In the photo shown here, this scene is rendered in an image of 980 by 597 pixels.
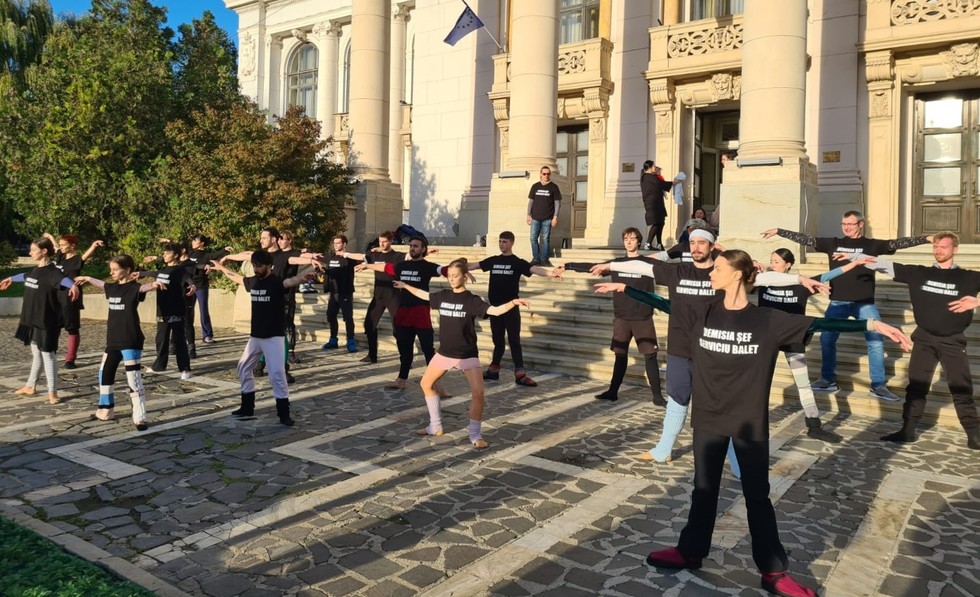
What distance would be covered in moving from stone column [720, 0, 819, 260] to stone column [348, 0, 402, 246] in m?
10.4

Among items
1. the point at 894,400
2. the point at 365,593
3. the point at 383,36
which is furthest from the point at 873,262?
the point at 383,36

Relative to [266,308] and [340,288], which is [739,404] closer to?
[266,308]

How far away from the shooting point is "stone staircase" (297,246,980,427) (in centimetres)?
862

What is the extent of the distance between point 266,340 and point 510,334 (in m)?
3.52

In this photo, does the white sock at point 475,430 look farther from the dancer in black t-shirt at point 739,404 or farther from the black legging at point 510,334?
the black legging at point 510,334

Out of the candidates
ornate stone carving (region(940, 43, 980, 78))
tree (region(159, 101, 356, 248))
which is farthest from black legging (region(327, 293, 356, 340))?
ornate stone carving (region(940, 43, 980, 78))

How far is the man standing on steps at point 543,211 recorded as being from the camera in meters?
13.9

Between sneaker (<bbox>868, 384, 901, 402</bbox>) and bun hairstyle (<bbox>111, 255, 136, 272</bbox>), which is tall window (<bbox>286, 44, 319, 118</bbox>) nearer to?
bun hairstyle (<bbox>111, 255, 136, 272</bbox>)

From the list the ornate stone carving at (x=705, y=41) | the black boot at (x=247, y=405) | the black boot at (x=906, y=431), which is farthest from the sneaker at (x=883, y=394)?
the ornate stone carving at (x=705, y=41)

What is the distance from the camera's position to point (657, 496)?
549 cm

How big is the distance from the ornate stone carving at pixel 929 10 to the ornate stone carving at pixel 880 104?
1.49 meters

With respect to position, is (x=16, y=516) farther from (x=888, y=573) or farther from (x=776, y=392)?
(x=776, y=392)

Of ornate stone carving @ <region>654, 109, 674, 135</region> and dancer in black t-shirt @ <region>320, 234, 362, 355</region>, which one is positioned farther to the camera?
ornate stone carving @ <region>654, 109, 674, 135</region>

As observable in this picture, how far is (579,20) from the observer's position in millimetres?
21016
